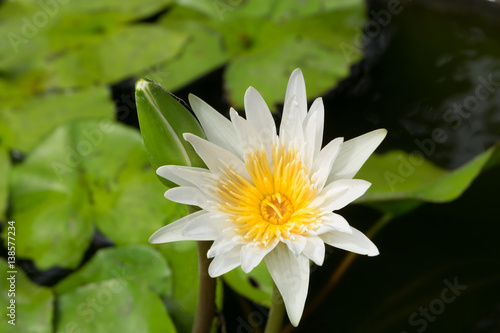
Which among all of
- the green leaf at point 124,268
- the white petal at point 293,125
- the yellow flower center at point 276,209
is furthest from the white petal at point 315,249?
the green leaf at point 124,268

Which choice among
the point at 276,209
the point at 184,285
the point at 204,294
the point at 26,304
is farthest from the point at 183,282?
the point at 276,209

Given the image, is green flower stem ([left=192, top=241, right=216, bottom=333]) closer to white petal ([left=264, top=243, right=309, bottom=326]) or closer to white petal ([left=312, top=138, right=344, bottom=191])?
white petal ([left=264, top=243, right=309, bottom=326])

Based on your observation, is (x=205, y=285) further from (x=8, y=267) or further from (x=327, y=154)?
(x=8, y=267)

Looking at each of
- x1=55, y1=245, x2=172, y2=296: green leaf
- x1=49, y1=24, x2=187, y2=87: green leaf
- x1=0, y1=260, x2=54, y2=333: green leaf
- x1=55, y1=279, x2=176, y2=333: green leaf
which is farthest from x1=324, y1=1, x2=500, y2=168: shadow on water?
x1=0, y1=260, x2=54, y2=333: green leaf

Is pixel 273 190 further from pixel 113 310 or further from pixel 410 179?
pixel 410 179

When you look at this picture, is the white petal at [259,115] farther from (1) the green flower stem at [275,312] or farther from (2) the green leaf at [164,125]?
(1) the green flower stem at [275,312]

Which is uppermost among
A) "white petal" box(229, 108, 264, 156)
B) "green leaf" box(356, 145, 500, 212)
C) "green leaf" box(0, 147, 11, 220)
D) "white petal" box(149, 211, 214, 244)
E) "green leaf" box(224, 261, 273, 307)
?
"white petal" box(229, 108, 264, 156)
